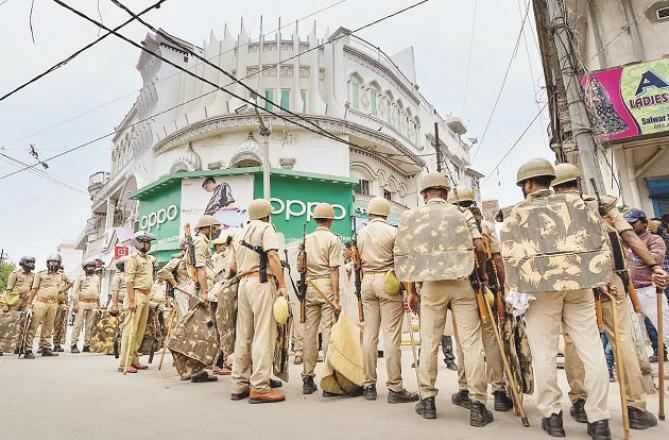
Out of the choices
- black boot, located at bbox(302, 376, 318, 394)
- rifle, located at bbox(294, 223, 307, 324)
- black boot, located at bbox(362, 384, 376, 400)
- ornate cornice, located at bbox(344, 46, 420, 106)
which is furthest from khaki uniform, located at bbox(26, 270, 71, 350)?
ornate cornice, located at bbox(344, 46, 420, 106)

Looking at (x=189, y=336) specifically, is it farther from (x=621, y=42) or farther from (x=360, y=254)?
(x=621, y=42)

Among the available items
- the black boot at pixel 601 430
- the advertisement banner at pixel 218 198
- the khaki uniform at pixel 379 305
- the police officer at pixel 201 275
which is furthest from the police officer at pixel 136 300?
the advertisement banner at pixel 218 198

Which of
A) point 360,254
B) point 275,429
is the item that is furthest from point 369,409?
point 360,254

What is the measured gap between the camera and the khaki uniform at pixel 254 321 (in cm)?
415

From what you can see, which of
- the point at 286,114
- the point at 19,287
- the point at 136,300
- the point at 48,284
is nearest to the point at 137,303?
the point at 136,300

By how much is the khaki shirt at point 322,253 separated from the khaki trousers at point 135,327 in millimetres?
3194

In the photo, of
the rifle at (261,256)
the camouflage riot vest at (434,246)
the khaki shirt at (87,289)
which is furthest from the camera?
the khaki shirt at (87,289)

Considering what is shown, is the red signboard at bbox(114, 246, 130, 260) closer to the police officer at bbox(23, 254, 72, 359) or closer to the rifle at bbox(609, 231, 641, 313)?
the police officer at bbox(23, 254, 72, 359)

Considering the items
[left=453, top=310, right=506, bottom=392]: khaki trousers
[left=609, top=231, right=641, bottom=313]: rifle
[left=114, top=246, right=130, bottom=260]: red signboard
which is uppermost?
[left=114, top=246, right=130, bottom=260]: red signboard

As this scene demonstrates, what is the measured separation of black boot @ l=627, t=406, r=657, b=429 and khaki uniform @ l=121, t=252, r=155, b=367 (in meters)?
6.04

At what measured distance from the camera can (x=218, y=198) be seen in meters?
18.0

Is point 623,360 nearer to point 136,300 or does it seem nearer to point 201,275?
point 201,275

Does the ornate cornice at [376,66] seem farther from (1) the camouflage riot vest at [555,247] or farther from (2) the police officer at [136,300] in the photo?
(1) the camouflage riot vest at [555,247]

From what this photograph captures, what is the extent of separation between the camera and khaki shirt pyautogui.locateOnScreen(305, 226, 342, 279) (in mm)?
4871
